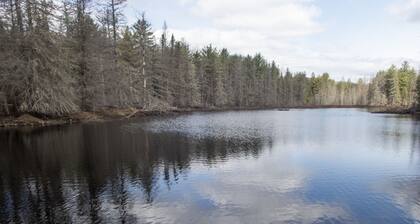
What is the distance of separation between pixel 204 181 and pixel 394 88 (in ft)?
351

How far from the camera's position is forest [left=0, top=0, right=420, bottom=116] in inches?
1294

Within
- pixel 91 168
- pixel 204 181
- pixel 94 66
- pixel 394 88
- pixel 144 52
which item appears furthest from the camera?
pixel 394 88

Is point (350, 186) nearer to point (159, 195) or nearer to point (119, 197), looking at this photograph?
point (159, 195)

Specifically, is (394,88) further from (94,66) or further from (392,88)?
(94,66)

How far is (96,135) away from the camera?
2781 cm

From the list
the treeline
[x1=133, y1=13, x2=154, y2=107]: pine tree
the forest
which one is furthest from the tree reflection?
the treeline

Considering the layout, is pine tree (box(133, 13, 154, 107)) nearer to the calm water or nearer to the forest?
the forest

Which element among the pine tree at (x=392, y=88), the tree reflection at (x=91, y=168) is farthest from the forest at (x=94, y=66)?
the pine tree at (x=392, y=88)

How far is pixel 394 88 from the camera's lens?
342 feet

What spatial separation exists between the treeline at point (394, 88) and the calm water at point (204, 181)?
291 ft

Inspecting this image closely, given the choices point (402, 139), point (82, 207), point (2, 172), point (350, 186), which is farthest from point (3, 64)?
point (402, 139)

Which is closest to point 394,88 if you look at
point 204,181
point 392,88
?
point 392,88

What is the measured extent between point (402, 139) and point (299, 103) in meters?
104

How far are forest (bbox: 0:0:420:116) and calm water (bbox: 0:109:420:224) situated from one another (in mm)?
8723
